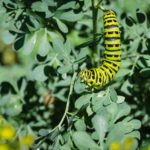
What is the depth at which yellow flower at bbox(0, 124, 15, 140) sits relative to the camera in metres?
2.47

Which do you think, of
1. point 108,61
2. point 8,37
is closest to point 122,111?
point 108,61

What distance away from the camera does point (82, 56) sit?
2.12 m

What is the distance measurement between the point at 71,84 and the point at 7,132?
54cm

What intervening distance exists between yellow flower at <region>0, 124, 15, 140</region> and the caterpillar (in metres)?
0.63

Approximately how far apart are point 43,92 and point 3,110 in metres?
0.27

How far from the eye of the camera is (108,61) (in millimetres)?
2162

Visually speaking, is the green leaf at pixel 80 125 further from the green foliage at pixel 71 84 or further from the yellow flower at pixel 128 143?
the yellow flower at pixel 128 143

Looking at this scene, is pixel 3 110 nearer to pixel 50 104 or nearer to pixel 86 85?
pixel 50 104

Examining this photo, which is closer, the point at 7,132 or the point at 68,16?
the point at 68,16

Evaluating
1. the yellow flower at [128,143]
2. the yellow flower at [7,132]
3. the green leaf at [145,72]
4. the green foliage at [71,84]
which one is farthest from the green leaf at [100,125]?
the yellow flower at [7,132]

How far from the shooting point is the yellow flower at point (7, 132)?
2.47 m

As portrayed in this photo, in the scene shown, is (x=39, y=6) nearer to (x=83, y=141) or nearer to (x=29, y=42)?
(x=29, y=42)

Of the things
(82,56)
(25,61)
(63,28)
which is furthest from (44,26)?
(25,61)

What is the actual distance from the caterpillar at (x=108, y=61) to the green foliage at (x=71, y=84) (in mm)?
51
